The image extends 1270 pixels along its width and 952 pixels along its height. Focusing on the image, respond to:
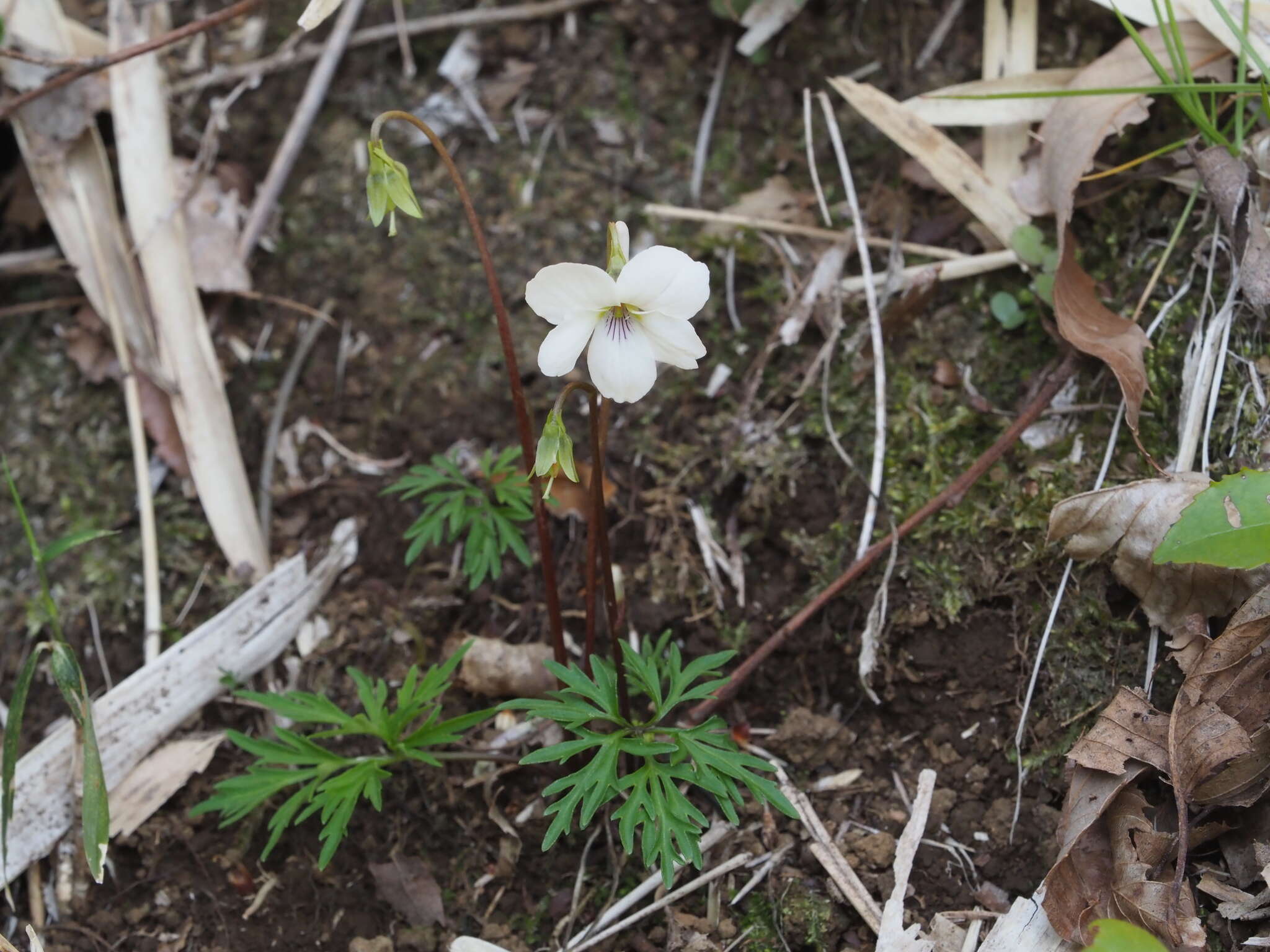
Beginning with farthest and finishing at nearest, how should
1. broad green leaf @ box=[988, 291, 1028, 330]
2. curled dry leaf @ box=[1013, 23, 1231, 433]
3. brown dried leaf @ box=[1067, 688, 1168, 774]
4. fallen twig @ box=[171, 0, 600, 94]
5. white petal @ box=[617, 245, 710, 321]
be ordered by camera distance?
fallen twig @ box=[171, 0, 600, 94] < broad green leaf @ box=[988, 291, 1028, 330] < curled dry leaf @ box=[1013, 23, 1231, 433] < brown dried leaf @ box=[1067, 688, 1168, 774] < white petal @ box=[617, 245, 710, 321]

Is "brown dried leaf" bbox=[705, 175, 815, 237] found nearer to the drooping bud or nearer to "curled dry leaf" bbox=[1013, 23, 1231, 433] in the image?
"curled dry leaf" bbox=[1013, 23, 1231, 433]

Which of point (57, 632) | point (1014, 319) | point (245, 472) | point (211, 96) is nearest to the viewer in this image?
point (57, 632)

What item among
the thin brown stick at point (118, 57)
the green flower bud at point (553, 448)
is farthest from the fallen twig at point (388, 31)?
the green flower bud at point (553, 448)

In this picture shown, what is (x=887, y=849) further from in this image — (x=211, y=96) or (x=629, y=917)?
(x=211, y=96)

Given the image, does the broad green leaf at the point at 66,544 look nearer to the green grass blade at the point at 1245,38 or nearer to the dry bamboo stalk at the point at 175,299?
the dry bamboo stalk at the point at 175,299

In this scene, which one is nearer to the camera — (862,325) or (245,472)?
(862,325)

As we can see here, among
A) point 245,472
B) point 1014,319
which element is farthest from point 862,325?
point 245,472

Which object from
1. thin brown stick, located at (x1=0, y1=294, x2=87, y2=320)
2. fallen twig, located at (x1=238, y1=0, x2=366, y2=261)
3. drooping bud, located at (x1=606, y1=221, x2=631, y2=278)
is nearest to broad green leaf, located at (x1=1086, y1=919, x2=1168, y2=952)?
drooping bud, located at (x1=606, y1=221, x2=631, y2=278)
